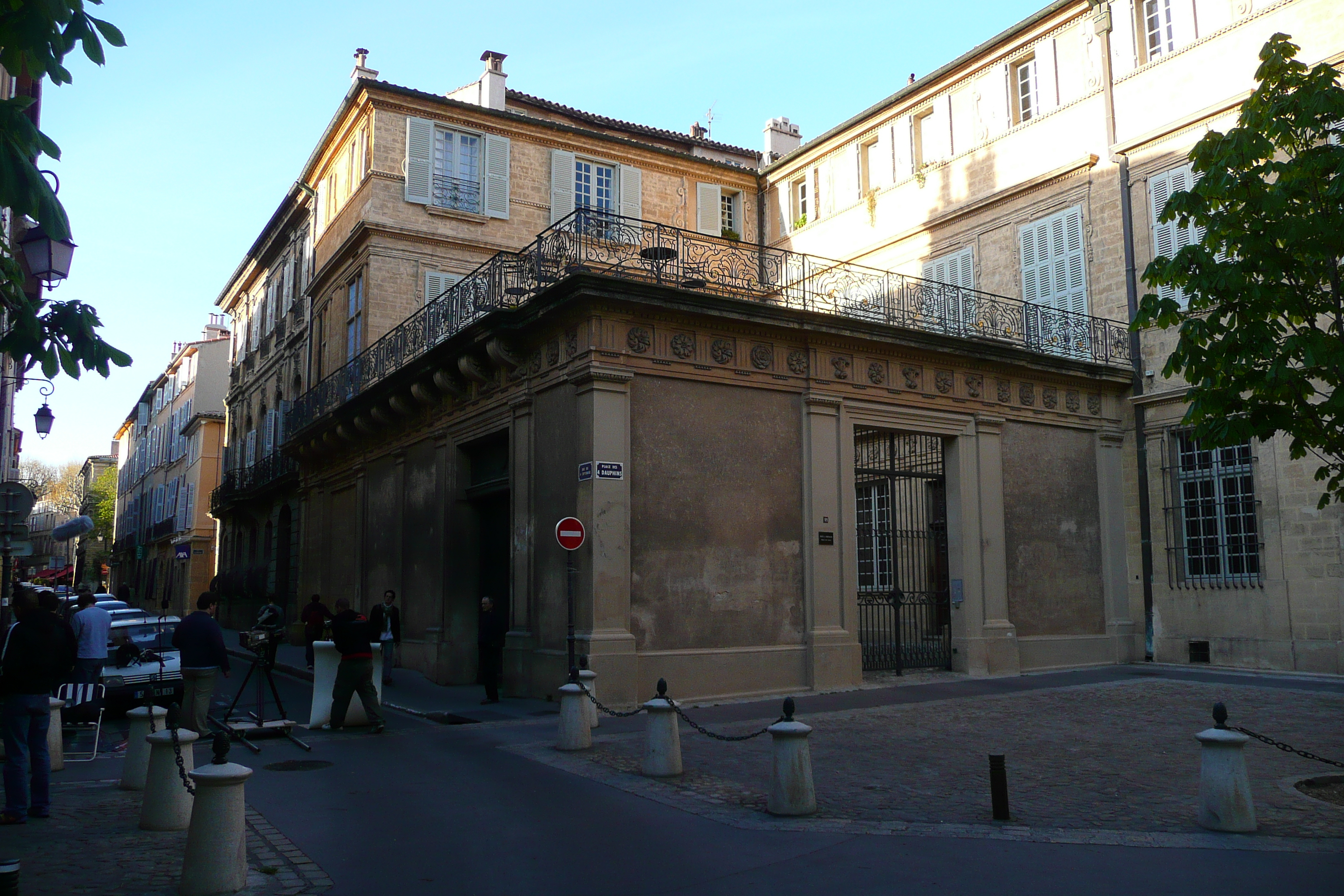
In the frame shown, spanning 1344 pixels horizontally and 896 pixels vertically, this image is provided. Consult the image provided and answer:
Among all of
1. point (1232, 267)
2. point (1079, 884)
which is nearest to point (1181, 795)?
point (1079, 884)

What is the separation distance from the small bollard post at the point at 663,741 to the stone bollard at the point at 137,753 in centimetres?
396

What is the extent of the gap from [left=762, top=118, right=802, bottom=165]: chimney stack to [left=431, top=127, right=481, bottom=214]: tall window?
8.62 metres

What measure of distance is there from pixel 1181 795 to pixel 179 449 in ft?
174

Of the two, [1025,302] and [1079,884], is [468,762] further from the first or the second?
[1025,302]

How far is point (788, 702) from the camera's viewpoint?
7219 mm

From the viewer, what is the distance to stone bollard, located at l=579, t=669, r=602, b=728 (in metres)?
10.2

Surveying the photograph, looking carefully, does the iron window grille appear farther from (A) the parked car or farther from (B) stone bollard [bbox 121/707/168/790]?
(A) the parked car

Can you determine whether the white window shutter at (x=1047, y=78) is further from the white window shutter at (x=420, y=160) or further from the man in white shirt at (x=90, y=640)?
the man in white shirt at (x=90, y=640)

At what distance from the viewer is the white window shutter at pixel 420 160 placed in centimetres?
2275

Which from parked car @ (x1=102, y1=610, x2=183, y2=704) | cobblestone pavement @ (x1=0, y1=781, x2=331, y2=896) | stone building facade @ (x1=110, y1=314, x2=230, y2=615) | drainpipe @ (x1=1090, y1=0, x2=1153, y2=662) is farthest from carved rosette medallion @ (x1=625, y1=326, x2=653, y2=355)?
stone building facade @ (x1=110, y1=314, x2=230, y2=615)

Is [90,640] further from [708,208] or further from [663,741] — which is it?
[708,208]

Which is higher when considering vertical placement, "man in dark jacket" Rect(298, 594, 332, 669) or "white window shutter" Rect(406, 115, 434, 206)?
"white window shutter" Rect(406, 115, 434, 206)

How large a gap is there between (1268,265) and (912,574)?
1029 centimetres

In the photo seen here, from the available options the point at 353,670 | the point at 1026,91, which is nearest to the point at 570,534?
the point at 353,670
